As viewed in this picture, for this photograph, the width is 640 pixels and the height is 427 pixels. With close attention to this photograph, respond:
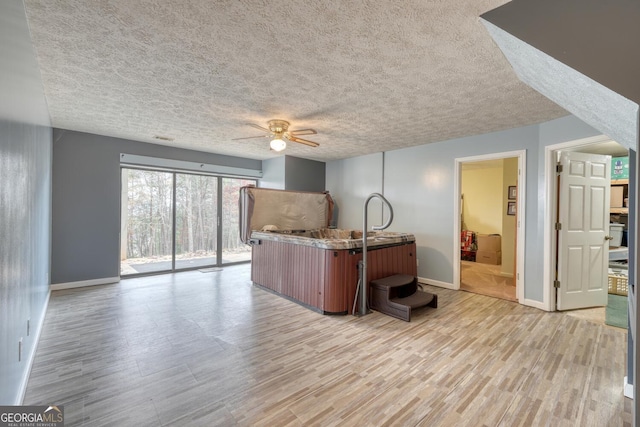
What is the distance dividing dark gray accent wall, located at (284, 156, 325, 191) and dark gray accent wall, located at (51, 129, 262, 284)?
277 cm

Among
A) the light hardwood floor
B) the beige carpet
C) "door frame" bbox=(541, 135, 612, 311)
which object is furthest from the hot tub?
"door frame" bbox=(541, 135, 612, 311)

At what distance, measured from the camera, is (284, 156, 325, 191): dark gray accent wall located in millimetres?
5812

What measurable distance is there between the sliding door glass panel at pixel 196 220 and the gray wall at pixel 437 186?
2.89 metres

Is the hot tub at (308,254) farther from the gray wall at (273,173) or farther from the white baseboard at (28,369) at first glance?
the white baseboard at (28,369)

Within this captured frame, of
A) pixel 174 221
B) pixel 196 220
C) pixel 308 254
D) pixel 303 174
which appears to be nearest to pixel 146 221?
pixel 174 221

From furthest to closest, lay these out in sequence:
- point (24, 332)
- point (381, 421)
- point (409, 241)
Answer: point (409, 241) < point (24, 332) < point (381, 421)

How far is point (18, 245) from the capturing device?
160 cm

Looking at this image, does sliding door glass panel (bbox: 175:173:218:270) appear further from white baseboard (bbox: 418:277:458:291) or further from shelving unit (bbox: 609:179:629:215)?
shelving unit (bbox: 609:179:629:215)

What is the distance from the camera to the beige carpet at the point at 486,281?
3.99 metres

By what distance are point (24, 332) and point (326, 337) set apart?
89.3 inches

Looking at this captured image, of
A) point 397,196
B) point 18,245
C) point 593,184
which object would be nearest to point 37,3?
point 18,245

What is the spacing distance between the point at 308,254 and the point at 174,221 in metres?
3.32

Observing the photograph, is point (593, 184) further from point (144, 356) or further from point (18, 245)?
point (18, 245)
